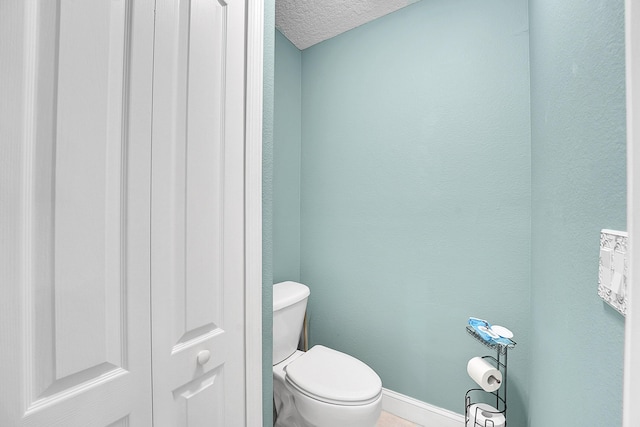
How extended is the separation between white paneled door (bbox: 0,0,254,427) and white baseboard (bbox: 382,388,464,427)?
3.61ft

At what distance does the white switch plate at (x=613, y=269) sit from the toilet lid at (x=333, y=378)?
39.6 inches

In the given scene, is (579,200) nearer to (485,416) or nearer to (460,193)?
(460,193)

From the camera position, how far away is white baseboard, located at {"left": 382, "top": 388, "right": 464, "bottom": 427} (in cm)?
147

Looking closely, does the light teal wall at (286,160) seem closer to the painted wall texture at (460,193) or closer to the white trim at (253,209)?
the painted wall texture at (460,193)

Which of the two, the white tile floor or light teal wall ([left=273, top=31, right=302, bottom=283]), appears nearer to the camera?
the white tile floor

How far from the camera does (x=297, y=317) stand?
1610 mm

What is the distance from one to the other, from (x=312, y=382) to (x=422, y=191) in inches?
44.5

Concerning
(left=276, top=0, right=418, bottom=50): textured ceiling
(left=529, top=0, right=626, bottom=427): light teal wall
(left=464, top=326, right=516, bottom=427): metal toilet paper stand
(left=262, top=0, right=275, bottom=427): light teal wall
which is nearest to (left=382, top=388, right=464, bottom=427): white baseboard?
(left=464, top=326, right=516, bottom=427): metal toilet paper stand

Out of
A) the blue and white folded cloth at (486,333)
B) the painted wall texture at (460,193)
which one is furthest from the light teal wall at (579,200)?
the blue and white folded cloth at (486,333)

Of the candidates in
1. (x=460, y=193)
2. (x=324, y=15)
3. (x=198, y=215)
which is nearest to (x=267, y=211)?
(x=198, y=215)

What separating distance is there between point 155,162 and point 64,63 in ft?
0.77

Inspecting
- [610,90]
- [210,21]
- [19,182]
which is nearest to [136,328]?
[19,182]

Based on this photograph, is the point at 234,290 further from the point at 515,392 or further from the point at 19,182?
the point at 515,392

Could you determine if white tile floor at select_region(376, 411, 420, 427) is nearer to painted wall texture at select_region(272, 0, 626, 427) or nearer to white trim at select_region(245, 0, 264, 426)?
painted wall texture at select_region(272, 0, 626, 427)
